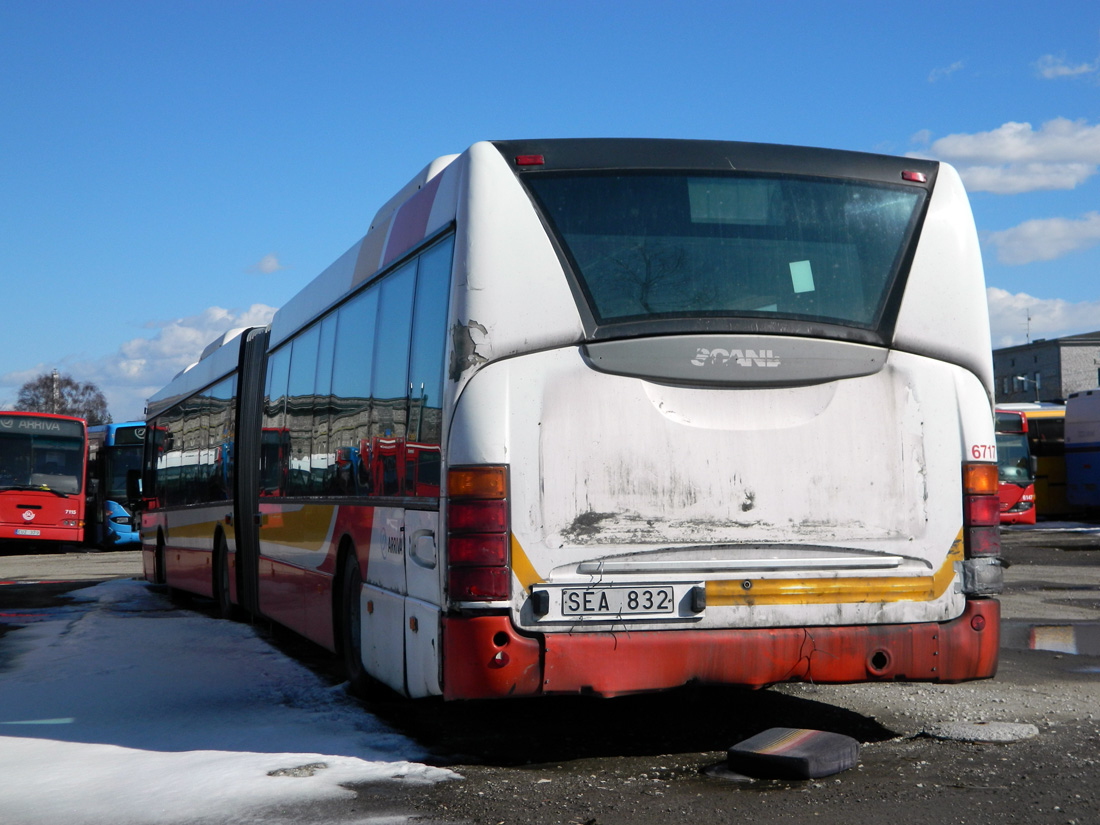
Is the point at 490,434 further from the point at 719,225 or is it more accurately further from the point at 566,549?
the point at 719,225

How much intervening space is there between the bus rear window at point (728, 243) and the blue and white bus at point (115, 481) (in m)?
29.7

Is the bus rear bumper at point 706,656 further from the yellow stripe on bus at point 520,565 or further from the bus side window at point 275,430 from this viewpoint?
the bus side window at point 275,430

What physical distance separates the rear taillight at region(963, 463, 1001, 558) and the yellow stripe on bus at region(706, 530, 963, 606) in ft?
0.32

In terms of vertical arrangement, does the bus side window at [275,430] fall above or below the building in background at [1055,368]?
below

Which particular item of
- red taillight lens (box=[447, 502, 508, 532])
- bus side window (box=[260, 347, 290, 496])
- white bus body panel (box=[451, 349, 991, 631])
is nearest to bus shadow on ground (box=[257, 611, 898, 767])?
white bus body panel (box=[451, 349, 991, 631])

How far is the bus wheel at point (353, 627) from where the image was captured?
7.90 metres

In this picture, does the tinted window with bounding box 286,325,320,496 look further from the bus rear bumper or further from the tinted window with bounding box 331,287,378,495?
the bus rear bumper

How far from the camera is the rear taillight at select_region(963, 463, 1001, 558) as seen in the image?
20.6ft

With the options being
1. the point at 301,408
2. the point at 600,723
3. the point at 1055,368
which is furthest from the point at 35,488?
the point at 1055,368

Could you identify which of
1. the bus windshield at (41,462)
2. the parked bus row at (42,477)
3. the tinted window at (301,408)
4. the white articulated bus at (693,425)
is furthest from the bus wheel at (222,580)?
the bus windshield at (41,462)

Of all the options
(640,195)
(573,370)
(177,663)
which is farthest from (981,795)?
(177,663)

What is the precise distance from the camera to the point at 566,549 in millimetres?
5820

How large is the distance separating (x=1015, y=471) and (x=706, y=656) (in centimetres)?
2920

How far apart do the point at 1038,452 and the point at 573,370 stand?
115ft
